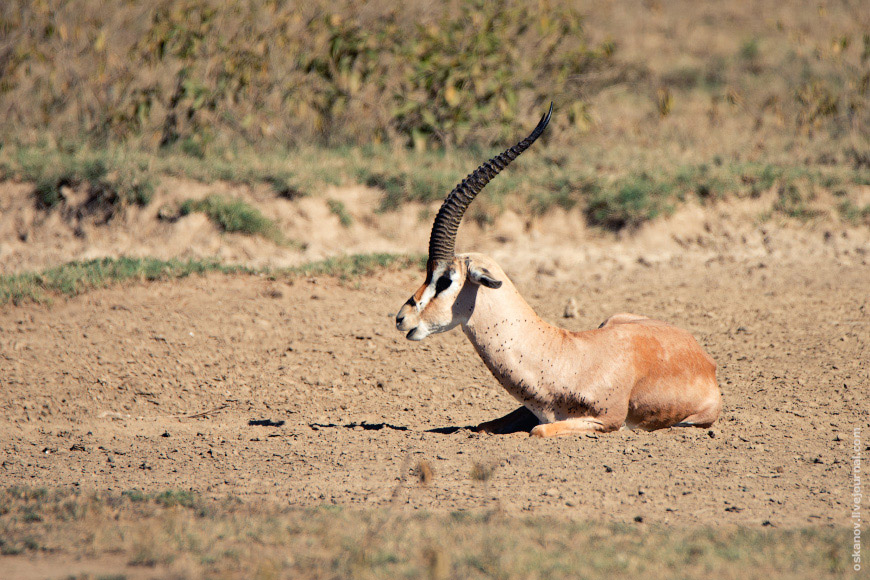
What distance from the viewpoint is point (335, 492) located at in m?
5.15

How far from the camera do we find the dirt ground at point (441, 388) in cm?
520

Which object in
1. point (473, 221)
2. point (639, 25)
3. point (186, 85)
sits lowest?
point (473, 221)

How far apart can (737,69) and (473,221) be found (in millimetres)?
12387

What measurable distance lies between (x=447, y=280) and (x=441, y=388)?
1852mm

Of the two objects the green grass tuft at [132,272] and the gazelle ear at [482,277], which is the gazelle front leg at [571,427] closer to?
the gazelle ear at [482,277]

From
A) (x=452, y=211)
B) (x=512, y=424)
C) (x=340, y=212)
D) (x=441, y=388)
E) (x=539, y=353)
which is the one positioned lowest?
(x=441, y=388)

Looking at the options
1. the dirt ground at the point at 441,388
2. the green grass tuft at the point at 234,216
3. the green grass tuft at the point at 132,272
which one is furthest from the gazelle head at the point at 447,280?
the green grass tuft at the point at 234,216

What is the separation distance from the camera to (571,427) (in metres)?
5.90

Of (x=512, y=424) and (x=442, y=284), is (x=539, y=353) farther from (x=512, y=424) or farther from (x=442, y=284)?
(x=442, y=284)

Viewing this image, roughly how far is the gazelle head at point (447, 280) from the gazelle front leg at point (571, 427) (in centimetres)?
88

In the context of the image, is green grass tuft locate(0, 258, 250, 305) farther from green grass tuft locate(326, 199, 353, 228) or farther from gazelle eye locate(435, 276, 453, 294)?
gazelle eye locate(435, 276, 453, 294)

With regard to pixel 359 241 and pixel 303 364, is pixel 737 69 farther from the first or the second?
pixel 303 364

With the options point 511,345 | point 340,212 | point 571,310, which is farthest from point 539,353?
point 340,212

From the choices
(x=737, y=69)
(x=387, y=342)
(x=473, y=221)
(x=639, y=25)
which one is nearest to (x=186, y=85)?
(x=473, y=221)
